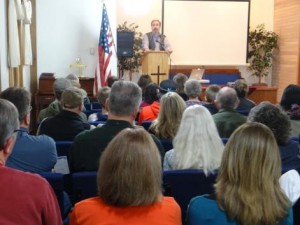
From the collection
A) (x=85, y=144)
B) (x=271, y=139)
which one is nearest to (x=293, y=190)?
(x=271, y=139)

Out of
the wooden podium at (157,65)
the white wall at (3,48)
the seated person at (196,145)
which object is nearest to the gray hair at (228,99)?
the seated person at (196,145)

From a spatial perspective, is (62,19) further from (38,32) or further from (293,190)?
(293,190)

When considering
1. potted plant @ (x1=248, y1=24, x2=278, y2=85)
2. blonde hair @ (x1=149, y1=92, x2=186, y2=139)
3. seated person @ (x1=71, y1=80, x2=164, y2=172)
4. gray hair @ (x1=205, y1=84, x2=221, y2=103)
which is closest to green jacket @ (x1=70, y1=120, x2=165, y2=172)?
seated person @ (x1=71, y1=80, x2=164, y2=172)

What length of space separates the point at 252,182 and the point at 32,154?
1.52 meters

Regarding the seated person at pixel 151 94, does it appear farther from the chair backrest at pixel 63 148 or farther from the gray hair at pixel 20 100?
the gray hair at pixel 20 100

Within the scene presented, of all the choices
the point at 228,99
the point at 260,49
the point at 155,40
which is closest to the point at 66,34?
the point at 155,40

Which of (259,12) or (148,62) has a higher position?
(259,12)

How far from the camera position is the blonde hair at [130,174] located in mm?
1626

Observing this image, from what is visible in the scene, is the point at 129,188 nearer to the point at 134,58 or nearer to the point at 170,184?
the point at 170,184

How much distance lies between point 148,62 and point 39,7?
249 cm

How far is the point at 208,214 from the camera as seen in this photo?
1.75 meters

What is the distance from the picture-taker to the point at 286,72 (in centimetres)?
1125

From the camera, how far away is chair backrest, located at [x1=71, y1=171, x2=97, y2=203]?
2287 mm

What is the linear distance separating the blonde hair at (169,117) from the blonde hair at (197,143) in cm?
78
